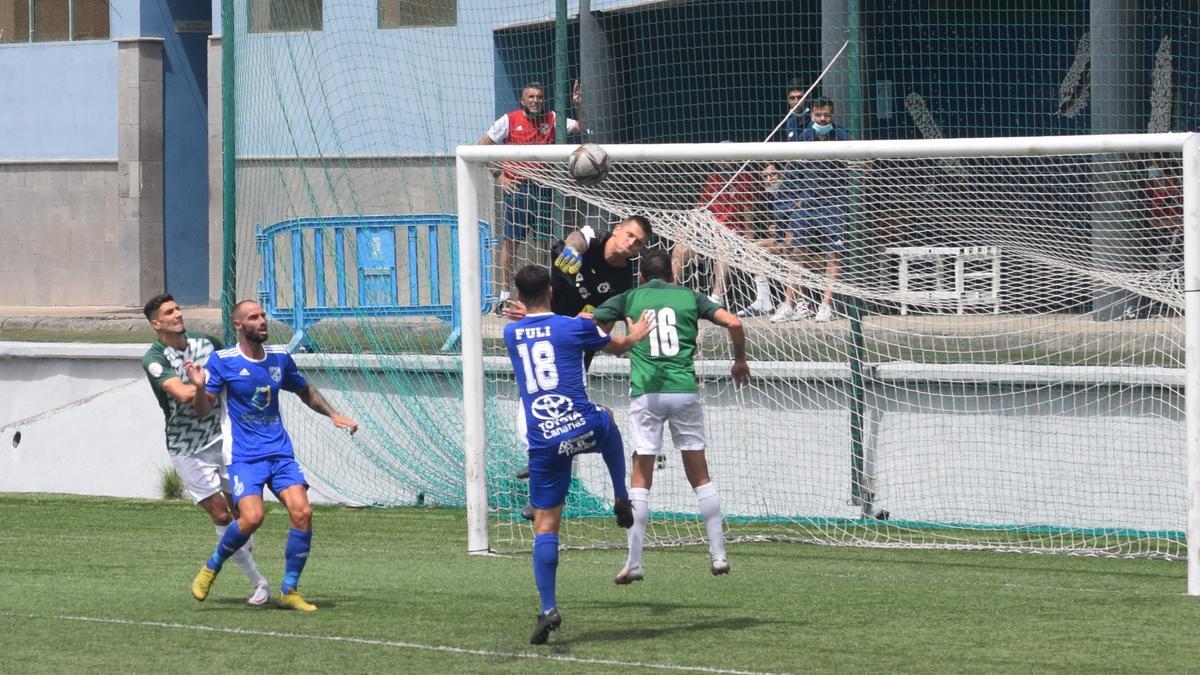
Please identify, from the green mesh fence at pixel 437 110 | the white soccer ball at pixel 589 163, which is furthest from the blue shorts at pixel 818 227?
the white soccer ball at pixel 589 163

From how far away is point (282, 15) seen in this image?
1500cm

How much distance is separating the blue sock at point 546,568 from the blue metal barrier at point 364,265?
6.82 meters

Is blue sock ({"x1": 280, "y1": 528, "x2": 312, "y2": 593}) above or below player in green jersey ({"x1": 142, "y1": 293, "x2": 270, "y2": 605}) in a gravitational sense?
below

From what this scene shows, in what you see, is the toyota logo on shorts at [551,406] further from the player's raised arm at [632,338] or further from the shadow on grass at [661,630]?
the shadow on grass at [661,630]

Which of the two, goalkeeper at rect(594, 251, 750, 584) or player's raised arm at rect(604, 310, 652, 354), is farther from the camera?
goalkeeper at rect(594, 251, 750, 584)

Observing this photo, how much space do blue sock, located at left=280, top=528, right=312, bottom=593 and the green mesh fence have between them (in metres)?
4.83

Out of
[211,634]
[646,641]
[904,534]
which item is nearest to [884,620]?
[646,641]

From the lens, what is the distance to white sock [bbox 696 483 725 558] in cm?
955

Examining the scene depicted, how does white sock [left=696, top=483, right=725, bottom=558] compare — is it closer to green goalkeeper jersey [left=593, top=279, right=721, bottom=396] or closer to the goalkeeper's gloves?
green goalkeeper jersey [left=593, top=279, right=721, bottom=396]

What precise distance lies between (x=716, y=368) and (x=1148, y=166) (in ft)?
11.9

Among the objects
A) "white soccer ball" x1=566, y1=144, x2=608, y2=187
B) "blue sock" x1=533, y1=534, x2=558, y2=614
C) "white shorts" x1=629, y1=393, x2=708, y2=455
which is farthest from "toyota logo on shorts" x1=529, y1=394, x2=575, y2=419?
"white soccer ball" x1=566, y1=144, x2=608, y2=187

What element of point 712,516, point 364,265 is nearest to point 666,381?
point 712,516

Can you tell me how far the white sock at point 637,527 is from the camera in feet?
31.1

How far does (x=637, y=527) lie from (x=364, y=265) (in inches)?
233
